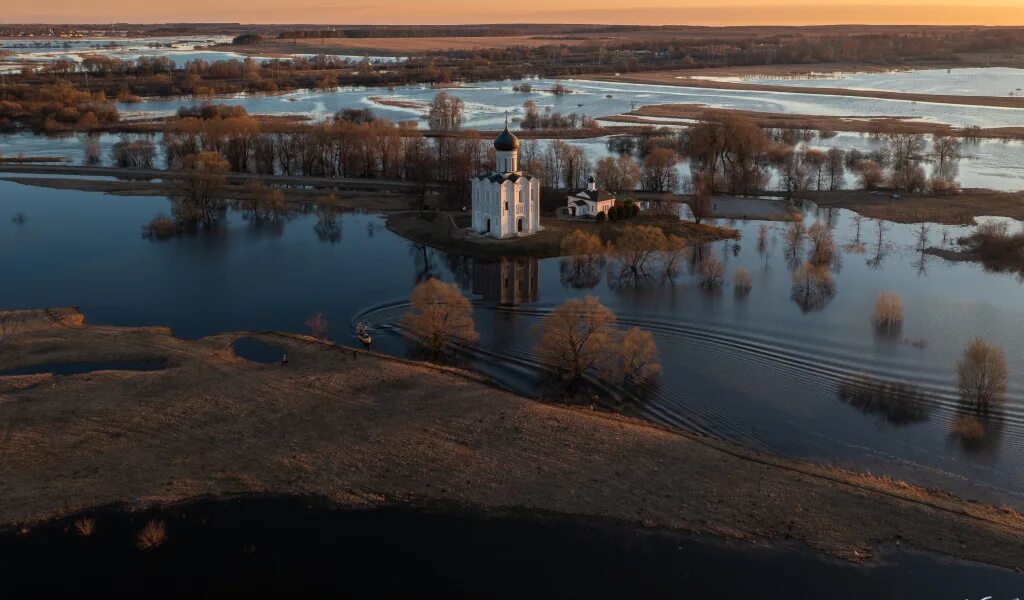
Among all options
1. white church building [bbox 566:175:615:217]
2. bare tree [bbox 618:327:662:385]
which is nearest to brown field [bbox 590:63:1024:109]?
white church building [bbox 566:175:615:217]

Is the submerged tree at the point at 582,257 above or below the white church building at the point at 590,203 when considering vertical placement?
below

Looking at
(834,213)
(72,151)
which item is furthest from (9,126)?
(834,213)

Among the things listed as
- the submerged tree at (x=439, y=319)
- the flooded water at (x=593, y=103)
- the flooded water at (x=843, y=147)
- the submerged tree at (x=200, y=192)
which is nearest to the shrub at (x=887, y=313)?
the submerged tree at (x=439, y=319)

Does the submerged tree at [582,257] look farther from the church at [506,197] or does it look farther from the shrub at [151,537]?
the shrub at [151,537]

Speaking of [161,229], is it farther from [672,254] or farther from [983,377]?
[983,377]

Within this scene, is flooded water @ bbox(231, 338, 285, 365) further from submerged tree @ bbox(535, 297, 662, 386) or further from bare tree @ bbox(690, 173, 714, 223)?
bare tree @ bbox(690, 173, 714, 223)

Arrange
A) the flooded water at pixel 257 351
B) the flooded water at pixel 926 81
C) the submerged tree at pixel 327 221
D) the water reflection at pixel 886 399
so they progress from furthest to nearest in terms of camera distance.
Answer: the flooded water at pixel 926 81 → the submerged tree at pixel 327 221 → the flooded water at pixel 257 351 → the water reflection at pixel 886 399

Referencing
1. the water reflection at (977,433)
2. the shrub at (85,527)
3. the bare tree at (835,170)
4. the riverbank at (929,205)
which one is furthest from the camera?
the bare tree at (835,170)
